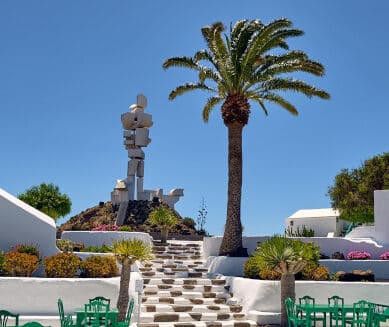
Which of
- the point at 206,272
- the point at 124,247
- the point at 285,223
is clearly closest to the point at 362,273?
the point at 206,272

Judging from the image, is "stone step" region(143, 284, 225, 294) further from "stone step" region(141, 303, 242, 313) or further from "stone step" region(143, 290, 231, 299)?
"stone step" region(141, 303, 242, 313)

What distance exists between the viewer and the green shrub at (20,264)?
1694 cm

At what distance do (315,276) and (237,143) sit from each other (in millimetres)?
7210

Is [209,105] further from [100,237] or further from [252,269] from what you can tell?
[252,269]

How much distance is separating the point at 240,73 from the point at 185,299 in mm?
10121

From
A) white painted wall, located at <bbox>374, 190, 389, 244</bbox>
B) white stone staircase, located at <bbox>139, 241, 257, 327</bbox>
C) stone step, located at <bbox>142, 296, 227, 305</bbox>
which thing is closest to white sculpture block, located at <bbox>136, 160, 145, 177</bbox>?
white stone staircase, located at <bbox>139, 241, 257, 327</bbox>

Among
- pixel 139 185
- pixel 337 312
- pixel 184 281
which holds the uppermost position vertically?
pixel 139 185

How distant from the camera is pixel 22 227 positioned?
19.1 meters

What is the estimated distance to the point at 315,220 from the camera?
5538 cm

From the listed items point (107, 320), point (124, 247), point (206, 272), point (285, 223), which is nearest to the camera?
point (107, 320)

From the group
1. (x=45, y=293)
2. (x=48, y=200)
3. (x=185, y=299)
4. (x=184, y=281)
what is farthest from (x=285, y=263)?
(x=48, y=200)

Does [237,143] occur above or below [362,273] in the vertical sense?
above

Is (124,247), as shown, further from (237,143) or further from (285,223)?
(285,223)

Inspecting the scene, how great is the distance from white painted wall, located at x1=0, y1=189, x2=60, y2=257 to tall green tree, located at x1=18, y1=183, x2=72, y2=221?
15.8m
